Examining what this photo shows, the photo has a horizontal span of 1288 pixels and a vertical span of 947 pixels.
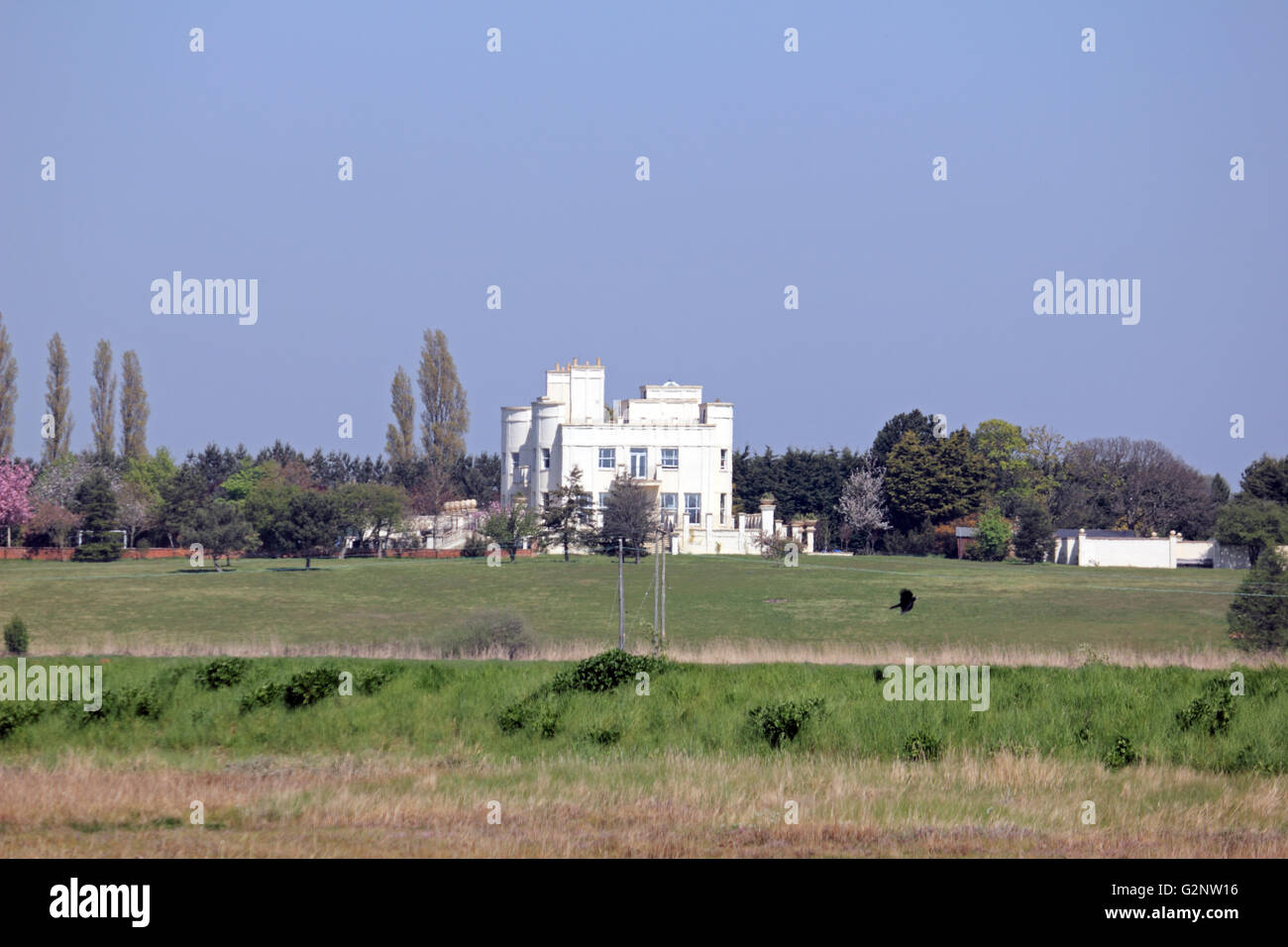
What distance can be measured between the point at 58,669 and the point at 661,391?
69.3 meters

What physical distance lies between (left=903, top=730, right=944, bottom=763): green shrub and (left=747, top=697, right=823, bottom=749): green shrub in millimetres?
1870

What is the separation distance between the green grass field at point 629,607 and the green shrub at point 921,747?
8.97 m

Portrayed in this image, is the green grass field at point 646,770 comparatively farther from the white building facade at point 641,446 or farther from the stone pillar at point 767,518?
the stone pillar at point 767,518

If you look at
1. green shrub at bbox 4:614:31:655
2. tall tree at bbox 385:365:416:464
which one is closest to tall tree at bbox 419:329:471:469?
tall tree at bbox 385:365:416:464

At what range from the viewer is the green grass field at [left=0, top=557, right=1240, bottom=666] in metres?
44.3

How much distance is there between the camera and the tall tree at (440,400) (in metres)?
124

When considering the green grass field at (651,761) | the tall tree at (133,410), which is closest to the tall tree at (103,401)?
the tall tree at (133,410)

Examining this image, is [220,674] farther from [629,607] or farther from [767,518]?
[767,518]

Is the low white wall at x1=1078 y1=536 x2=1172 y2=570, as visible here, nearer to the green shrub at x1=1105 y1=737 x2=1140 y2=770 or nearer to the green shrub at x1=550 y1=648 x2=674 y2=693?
the green shrub at x1=550 y1=648 x2=674 y2=693

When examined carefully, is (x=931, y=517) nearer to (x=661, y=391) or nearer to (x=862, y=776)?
(x=661, y=391)

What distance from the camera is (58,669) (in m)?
29.2

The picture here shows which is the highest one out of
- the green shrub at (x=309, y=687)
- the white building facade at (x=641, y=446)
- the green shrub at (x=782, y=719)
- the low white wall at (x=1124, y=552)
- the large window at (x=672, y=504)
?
the white building facade at (x=641, y=446)
